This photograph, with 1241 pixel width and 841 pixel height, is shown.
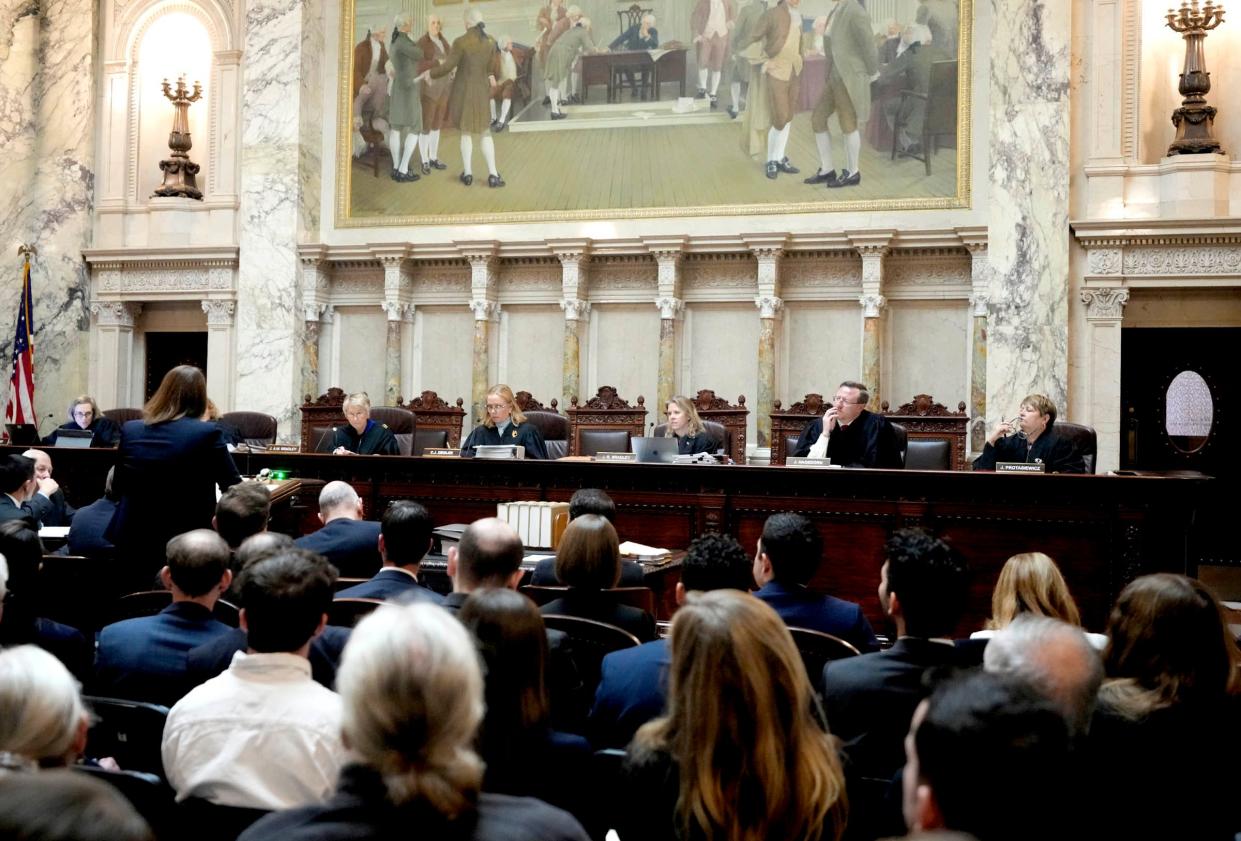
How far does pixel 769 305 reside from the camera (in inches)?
461

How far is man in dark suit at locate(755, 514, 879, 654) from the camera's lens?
12.2 ft

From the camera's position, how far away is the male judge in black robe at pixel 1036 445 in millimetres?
7933

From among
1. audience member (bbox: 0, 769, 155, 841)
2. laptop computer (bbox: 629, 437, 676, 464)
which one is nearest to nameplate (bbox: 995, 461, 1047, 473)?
laptop computer (bbox: 629, 437, 676, 464)

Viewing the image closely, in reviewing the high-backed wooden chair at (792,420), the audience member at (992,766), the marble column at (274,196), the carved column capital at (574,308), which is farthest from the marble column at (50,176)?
the audience member at (992,766)

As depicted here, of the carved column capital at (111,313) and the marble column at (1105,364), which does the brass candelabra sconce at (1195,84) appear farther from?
the carved column capital at (111,313)

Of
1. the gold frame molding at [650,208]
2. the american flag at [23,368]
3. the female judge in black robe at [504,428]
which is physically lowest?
the female judge in black robe at [504,428]

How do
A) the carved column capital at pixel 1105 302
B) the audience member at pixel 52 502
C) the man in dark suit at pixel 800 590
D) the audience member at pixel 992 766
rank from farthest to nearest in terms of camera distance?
the carved column capital at pixel 1105 302 → the audience member at pixel 52 502 → the man in dark suit at pixel 800 590 → the audience member at pixel 992 766

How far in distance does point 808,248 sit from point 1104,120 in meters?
3.04

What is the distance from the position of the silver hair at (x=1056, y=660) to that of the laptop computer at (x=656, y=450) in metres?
5.48

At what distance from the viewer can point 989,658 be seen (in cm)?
244

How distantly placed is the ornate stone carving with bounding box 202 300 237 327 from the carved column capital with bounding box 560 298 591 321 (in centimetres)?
407

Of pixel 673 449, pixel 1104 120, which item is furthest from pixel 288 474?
pixel 1104 120

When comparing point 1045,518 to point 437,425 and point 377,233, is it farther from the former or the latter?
point 377,233

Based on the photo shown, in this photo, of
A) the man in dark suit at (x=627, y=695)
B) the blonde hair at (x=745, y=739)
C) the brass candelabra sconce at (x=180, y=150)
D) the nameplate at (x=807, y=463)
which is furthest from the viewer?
the brass candelabra sconce at (x=180, y=150)
